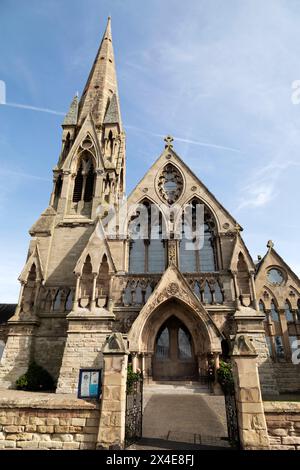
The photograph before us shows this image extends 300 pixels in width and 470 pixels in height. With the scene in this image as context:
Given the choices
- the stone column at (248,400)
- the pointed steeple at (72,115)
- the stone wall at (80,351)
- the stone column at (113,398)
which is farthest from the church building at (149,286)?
the stone column at (248,400)

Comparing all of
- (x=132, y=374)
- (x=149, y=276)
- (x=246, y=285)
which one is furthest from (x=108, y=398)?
(x=246, y=285)

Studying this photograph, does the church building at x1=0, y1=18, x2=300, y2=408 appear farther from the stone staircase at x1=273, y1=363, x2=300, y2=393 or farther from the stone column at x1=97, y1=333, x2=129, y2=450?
the stone column at x1=97, y1=333, x2=129, y2=450

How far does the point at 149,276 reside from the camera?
47.9 ft

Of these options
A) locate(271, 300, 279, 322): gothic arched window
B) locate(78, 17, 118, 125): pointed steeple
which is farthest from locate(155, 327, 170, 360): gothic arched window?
locate(78, 17, 118, 125): pointed steeple

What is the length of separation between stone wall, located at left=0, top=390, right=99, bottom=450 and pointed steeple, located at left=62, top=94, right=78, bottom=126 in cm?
2123

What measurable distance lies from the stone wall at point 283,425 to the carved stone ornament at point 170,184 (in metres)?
12.9

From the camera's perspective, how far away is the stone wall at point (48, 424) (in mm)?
5703

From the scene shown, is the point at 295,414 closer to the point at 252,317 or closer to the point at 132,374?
the point at 132,374

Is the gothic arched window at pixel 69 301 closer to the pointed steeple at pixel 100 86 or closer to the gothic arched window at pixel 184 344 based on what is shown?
the gothic arched window at pixel 184 344

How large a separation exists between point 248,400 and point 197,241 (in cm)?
1095

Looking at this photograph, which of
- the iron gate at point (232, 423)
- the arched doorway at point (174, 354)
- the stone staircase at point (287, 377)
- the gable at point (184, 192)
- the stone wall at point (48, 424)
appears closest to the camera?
the stone wall at point (48, 424)

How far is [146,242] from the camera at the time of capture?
1627 centimetres

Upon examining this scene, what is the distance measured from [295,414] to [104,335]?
9.01m

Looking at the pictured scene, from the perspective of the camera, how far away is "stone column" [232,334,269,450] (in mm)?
5445
